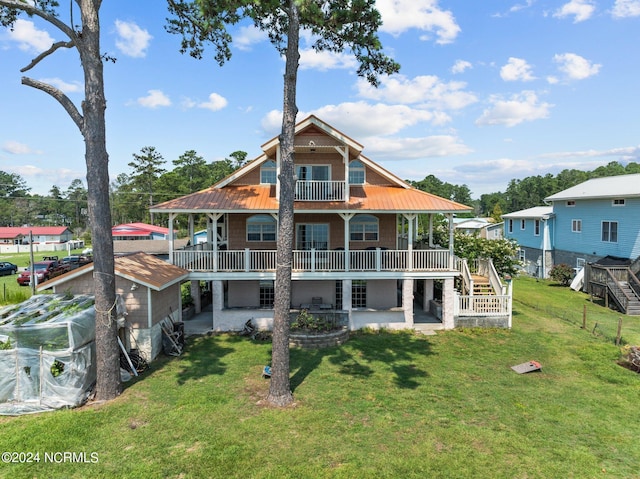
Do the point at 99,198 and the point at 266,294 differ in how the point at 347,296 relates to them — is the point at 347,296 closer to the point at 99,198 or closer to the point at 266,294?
the point at 266,294

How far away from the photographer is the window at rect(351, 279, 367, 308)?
56.5ft

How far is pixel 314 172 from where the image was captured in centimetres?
1712

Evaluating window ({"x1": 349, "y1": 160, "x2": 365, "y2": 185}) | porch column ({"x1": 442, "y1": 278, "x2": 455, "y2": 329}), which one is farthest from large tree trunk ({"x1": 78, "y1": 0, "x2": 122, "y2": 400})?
porch column ({"x1": 442, "y1": 278, "x2": 455, "y2": 329})

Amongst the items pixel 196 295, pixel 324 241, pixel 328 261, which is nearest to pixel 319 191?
pixel 324 241

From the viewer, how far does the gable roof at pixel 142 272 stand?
11.1 m

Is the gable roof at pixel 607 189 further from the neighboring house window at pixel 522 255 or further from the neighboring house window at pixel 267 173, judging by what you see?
the neighboring house window at pixel 267 173

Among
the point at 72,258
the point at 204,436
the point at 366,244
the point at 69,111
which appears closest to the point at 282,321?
the point at 204,436

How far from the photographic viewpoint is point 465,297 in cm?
1527

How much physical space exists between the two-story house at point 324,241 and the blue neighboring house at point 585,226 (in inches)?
532

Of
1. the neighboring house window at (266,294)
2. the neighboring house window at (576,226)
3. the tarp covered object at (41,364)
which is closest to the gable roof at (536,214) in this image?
the neighboring house window at (576,226)

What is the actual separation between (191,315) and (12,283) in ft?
60.8

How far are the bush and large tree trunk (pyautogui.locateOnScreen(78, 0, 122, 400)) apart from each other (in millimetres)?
27597

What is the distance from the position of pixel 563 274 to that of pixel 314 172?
791 inches

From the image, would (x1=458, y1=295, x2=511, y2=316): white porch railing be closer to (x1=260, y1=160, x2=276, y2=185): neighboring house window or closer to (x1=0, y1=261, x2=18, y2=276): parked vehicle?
(x1=260, y1=160, x2=276, y2=185): neighboring house window
